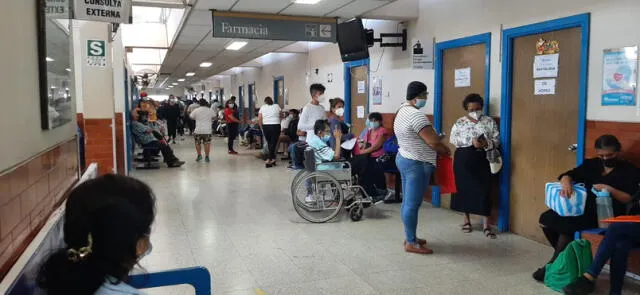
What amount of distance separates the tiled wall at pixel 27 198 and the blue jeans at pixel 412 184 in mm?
2389

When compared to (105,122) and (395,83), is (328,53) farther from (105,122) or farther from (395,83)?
(105,122)

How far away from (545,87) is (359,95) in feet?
12.9

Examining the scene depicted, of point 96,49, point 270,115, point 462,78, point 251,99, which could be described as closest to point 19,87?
point 96,49

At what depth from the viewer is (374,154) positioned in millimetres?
6055

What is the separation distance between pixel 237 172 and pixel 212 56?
13.8 feet

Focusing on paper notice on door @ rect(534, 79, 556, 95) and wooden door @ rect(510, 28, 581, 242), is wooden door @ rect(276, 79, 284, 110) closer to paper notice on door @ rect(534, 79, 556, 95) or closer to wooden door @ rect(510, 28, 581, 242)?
wooden door @ rect(510, 28, 581, 242)

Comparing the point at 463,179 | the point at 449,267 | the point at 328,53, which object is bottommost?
the point at 449,267

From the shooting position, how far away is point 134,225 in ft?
4.14

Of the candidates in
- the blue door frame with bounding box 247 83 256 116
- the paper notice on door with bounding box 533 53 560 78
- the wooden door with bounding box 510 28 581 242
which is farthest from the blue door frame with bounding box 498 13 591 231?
the blue door frame with bounding box 247 83 256 116

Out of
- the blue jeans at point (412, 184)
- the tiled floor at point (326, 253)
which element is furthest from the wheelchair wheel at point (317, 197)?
the blue jeans at point (412, 184)

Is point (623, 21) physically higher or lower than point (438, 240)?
higher

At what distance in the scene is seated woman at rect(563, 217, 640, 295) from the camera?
3.11m

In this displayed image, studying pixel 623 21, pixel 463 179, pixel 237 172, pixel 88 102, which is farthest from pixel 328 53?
pixel 623 21

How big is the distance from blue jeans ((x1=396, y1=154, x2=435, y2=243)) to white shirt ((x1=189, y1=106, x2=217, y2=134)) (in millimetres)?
6377
